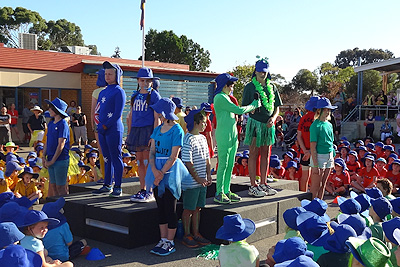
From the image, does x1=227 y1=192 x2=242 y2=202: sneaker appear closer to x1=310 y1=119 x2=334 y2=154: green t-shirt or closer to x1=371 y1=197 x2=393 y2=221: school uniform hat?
x1=310 y1=119 x2=334 y2=154: green t-shirt

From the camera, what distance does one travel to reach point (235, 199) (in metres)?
6.59

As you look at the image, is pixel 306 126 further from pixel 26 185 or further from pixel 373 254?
pixel 373 254

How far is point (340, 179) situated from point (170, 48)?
41.9m

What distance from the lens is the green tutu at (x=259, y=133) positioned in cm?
676

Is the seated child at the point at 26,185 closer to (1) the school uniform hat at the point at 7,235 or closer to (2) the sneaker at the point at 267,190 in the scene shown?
(2) the sneaker at the point at 267,190

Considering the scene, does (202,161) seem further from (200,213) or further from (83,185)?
(83,185)

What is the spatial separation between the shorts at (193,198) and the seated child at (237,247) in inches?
71.1

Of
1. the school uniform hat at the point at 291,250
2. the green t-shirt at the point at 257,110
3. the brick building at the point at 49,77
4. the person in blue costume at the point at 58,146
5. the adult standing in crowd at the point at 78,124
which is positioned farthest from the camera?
the brick building at the point at 49,77

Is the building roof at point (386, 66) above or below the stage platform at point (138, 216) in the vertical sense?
above

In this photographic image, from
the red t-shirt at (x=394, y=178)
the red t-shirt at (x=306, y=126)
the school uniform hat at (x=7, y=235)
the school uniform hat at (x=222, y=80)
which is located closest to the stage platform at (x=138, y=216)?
the red t-shirt at (x=306, y=126)

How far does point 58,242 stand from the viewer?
5.22m

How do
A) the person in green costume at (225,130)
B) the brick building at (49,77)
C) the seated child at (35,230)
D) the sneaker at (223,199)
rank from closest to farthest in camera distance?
the seated child at (35,230)
the person in green costume at (225,130)
the sneaker at (223,199)
the brick building at (49,77)

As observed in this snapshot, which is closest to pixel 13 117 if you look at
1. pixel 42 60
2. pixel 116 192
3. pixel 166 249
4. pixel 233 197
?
pixel 42 60

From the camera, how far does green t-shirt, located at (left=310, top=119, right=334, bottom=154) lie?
289 inches
